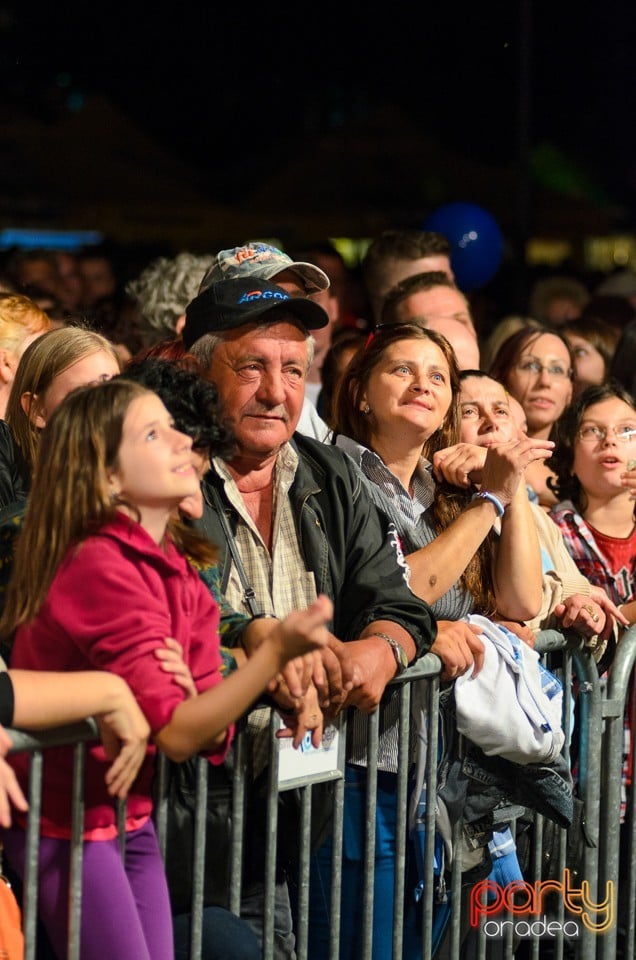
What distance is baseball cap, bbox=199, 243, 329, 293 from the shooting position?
152 inches

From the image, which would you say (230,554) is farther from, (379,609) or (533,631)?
(533,631)

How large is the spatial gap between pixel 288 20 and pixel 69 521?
11.3 m

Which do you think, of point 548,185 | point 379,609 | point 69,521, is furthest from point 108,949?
point 548,185

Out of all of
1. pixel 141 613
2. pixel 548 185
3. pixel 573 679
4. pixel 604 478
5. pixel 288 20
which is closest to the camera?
pixel 141 613

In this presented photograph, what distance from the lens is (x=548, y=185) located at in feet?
50.6

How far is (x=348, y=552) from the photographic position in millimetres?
3660

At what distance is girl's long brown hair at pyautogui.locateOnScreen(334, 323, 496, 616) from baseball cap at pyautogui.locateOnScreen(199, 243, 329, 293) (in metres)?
0.47

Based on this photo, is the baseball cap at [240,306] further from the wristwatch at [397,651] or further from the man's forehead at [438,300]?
the man's forehead at [438,300]

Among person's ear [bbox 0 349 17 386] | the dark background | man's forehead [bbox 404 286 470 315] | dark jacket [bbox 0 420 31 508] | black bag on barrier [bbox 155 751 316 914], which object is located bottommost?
black bag on barrier [bbox 155 751 316 914]

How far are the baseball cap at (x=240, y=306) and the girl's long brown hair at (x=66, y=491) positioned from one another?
80 centimetres

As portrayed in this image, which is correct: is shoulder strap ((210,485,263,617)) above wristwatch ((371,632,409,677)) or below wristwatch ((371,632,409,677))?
above

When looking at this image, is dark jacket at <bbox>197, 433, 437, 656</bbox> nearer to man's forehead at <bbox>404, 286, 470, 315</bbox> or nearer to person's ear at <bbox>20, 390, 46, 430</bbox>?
person's ear at <bbox>20, 390, 46, 430</bbox>

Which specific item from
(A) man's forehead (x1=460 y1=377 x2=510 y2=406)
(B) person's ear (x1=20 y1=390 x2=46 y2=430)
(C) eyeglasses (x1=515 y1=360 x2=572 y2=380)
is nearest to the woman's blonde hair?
(B) person's ear (x1=20 y1=390 x2=46 y2=430)

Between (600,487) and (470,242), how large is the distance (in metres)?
4.47
